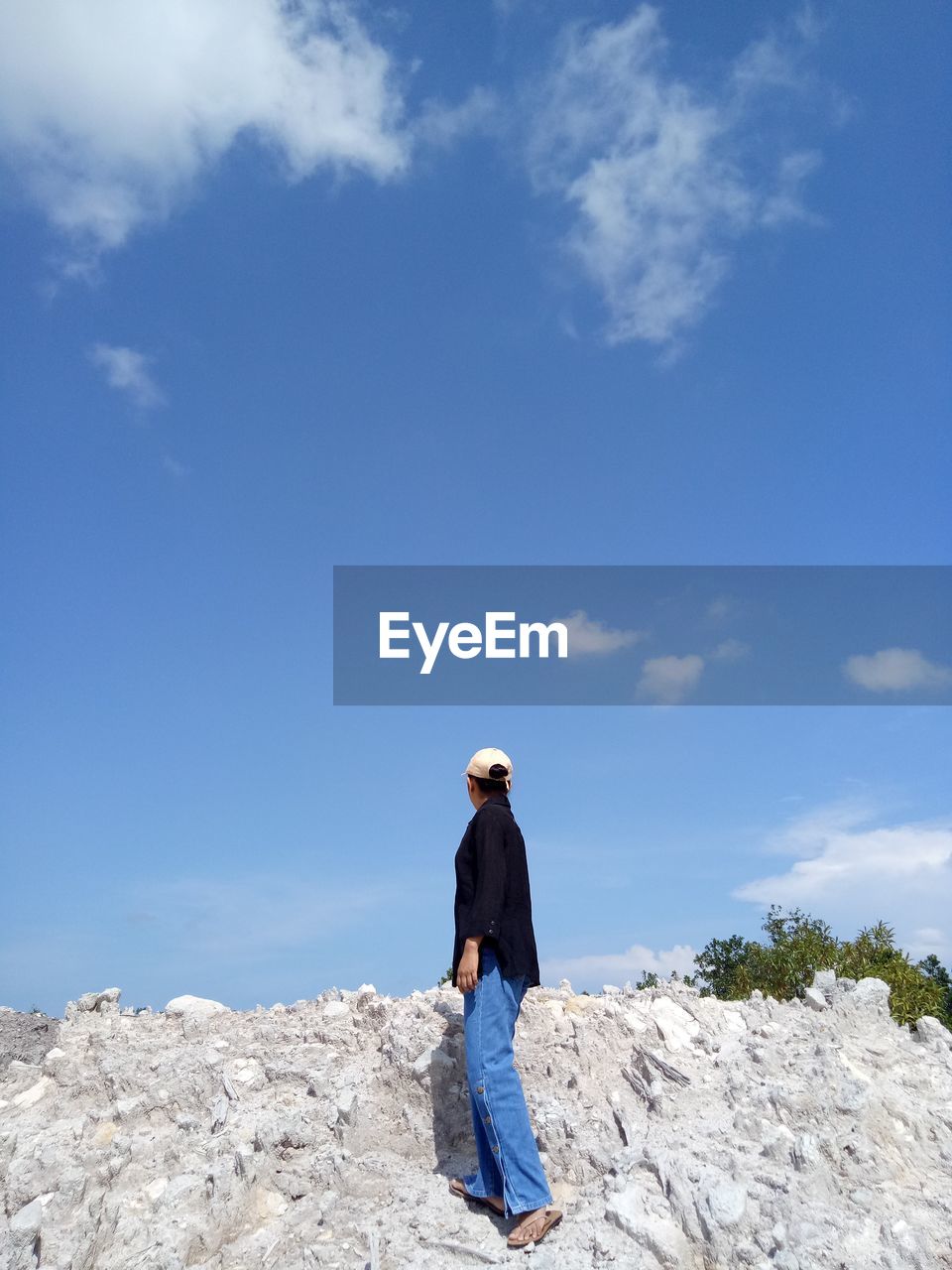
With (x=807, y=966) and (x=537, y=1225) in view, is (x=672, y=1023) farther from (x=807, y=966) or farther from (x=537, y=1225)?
(x=807, y=966)

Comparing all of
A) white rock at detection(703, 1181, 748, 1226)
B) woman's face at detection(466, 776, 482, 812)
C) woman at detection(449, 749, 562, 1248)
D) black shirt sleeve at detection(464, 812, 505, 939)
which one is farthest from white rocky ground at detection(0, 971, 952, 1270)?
woman's face at detection(466, 776, 482, 812)

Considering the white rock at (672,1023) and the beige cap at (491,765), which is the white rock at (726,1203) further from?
the beige cap at (491,765)

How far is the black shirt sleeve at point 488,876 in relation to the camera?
6.21 metres

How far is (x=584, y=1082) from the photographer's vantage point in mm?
7355

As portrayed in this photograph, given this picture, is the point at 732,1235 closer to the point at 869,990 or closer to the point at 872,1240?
the point at 872,1240

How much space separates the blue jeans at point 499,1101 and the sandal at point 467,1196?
5 cm

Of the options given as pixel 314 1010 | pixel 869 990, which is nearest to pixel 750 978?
pixel 869 990

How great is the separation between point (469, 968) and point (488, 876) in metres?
0.57

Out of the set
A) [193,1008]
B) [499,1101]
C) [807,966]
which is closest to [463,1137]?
[499,1101]

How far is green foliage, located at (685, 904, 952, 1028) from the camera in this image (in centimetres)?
1806

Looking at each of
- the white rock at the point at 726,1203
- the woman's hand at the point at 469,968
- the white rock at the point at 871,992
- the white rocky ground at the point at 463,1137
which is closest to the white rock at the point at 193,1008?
the white rocky ground at the point at 463,1137

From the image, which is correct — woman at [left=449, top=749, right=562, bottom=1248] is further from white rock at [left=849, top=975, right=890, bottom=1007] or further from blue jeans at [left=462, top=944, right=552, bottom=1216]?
white rock at [left=849, top=975, right=890, bottom=1007]

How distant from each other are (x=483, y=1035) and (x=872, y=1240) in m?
2.69

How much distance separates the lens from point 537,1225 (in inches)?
239
